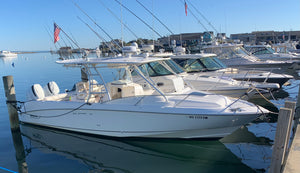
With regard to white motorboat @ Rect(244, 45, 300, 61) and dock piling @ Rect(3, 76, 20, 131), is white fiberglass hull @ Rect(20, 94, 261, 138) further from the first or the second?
white motorboat @ Rect(244, 45, 300, 61)

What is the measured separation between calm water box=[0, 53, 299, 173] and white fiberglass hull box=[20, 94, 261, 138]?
15.0 inches

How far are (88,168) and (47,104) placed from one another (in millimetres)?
2925

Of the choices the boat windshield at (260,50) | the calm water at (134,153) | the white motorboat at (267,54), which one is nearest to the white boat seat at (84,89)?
the calm water at (134,153)

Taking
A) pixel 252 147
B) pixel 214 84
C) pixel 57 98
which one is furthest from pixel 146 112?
pixel 214 84

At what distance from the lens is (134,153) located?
267 inches

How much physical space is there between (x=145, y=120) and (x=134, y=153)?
992 mm

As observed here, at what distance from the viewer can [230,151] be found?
265 inches

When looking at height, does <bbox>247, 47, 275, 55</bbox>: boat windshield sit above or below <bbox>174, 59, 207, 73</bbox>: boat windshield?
above

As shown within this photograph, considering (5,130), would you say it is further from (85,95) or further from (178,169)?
(178,169)

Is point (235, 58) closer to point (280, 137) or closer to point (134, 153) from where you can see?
point (134, 153)

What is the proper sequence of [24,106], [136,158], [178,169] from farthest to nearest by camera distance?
[24,106] < [136,158] < [178,169]

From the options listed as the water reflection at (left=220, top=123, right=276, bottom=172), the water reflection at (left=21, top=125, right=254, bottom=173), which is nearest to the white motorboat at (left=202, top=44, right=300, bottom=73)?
the water reflection at (left=220, top=123, right=276, bottom=172)

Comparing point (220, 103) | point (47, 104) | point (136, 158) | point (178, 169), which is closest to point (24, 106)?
point (47, 104)

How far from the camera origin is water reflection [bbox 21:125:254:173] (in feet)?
19.8
